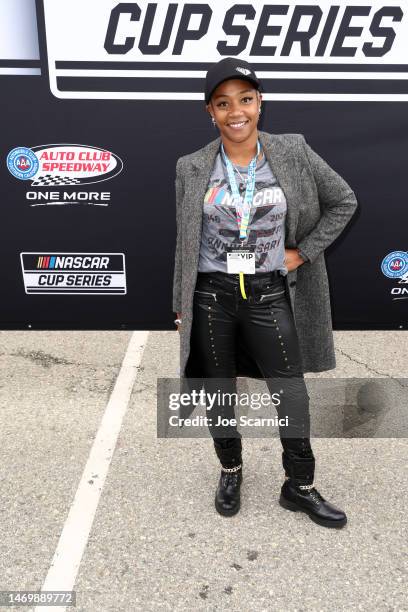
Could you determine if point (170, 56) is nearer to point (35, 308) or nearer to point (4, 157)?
point (4, 157)

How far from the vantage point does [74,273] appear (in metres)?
3.52

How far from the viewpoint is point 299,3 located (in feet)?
9.78

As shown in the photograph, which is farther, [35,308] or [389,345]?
[389,345]

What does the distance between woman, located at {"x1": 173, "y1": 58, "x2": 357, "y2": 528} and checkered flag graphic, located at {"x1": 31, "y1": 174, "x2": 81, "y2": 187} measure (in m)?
1.18

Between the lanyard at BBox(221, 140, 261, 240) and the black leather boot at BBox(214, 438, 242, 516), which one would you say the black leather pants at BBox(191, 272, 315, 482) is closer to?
the black leather boot at BBox(214, 438, 242, 516)

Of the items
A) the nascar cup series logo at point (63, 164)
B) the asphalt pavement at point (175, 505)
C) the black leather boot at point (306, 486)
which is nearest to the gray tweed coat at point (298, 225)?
the black leather boot at point (306, 486)

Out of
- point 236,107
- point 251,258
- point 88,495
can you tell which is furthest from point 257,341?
point 88,495

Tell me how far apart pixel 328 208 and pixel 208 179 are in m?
0.64

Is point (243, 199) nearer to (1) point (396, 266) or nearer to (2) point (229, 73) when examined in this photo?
(2) point (229, 73)

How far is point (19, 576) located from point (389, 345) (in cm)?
336

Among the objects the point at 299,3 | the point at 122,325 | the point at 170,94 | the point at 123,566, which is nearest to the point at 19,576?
the point at 123,566

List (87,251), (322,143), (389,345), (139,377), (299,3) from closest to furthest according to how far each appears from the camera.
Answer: (299,3) < (322,143) < (87,251) < (139,377) < (389,345)

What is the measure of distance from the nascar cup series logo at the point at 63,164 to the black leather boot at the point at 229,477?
1.83 meters

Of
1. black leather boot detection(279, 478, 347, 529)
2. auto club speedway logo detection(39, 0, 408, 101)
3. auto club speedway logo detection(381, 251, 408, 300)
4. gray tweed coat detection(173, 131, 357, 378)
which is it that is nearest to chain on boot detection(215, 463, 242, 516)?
black leather boot detection(279, 478, 347, 529)
